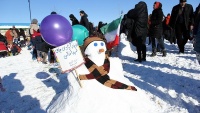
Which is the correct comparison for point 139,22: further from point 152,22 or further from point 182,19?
point 182,19

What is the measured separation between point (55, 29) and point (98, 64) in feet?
2.97

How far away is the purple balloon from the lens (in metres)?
3.90

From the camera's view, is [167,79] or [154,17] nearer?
[167,79]

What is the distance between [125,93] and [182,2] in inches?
218

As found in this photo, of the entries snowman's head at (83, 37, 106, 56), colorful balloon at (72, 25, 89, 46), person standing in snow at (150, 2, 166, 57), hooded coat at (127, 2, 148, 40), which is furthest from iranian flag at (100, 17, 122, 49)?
person standing in snow at (150, 2, 166, 57)

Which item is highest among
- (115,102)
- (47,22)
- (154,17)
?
(154,17)

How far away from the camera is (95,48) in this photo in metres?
3.94

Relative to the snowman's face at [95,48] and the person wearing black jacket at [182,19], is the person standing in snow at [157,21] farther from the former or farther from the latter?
the snowman's face at [95,48]

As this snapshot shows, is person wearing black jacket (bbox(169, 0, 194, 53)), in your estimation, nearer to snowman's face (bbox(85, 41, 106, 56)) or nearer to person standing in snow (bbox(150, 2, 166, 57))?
person standing in snow (bbox(150, 2, 166, 57))

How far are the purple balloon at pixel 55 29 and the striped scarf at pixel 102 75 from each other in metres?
0.60

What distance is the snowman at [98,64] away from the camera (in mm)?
3732

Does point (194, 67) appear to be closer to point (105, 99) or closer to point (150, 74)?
point (150, 74)

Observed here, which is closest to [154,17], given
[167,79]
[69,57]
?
[167,79]

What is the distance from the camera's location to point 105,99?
347 cm
